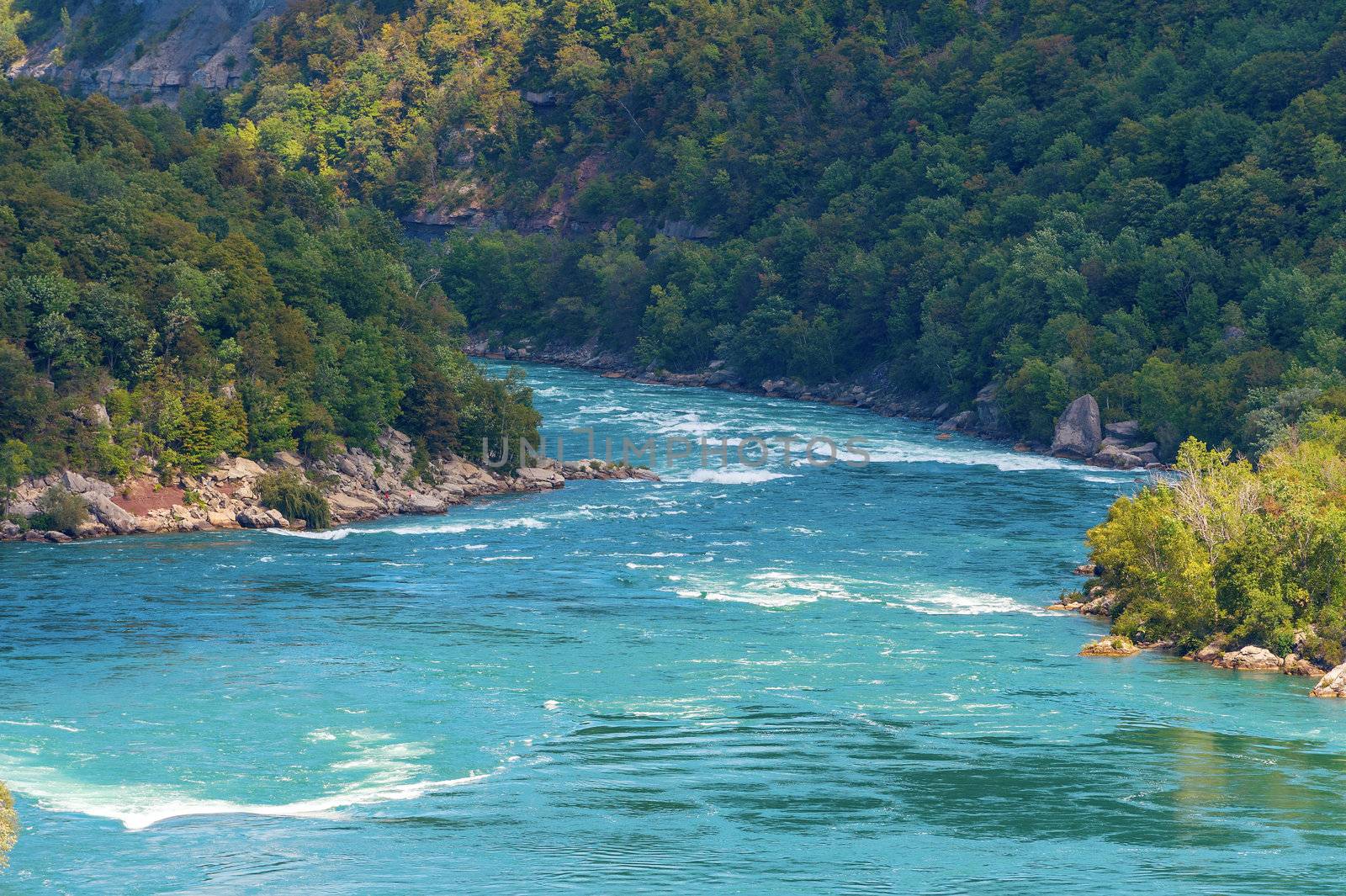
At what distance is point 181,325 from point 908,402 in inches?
2748

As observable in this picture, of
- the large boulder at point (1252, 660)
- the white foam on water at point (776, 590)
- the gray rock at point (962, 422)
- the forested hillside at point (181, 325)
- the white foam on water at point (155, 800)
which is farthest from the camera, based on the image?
the gray rock at point (962, 422)

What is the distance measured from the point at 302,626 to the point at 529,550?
19707 mm

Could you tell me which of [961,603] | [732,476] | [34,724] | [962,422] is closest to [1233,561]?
[961,603]

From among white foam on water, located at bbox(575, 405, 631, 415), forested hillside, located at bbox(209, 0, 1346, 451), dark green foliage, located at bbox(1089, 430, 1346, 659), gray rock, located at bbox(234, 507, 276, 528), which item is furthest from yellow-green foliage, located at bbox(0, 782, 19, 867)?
white foam on water, located at bbox(575, 405, 631, 415)

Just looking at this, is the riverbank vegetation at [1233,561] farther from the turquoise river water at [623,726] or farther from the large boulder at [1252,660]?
the turquoise river water at [623,726]

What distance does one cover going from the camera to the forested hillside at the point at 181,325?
310 ft

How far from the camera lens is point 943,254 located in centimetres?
15812

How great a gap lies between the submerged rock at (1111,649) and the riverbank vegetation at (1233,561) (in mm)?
987

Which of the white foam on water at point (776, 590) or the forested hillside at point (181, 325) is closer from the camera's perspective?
the white foam on water at point (776, 590)

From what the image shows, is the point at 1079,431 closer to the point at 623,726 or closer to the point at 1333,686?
the point at 1333,686

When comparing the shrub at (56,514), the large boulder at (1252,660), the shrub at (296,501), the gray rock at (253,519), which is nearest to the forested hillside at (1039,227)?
the large boulder at (1252,660)

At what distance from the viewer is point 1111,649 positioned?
69500mm

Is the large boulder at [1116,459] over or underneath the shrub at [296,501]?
over

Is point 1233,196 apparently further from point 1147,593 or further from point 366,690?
point 366,690
